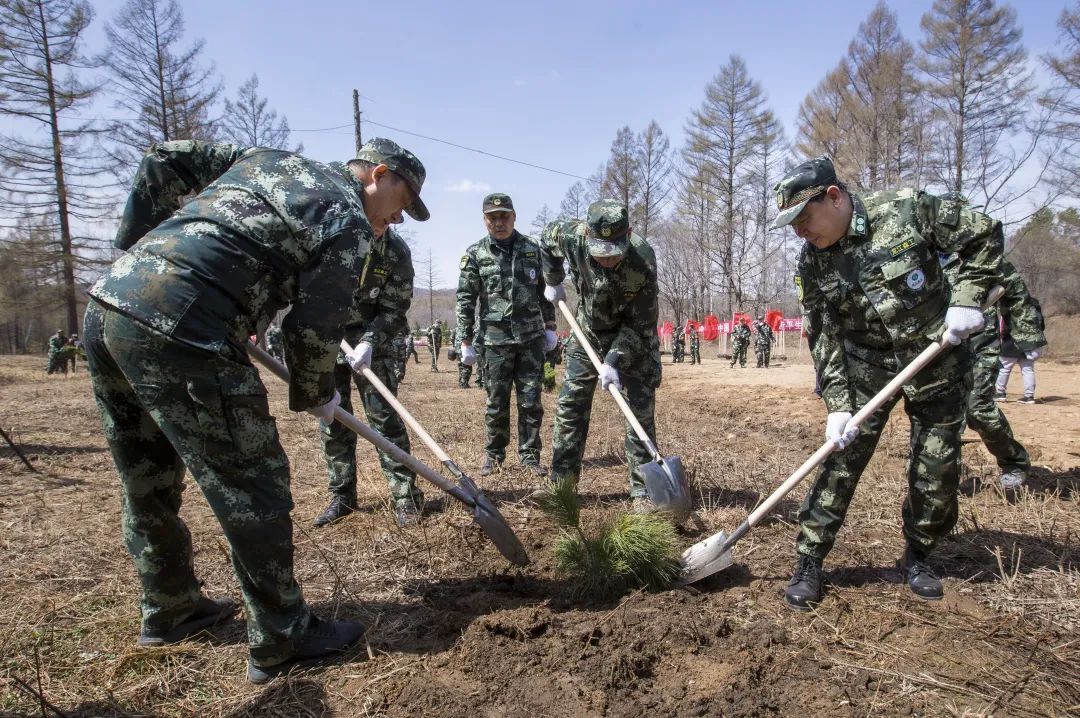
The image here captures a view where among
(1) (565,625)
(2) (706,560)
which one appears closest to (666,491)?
(2) (706,560)

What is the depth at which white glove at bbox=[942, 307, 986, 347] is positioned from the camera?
8.21ft

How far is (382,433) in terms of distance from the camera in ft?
13.1

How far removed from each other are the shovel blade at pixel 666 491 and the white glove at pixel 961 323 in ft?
4.78

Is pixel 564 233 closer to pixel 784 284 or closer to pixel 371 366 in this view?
pixel 371 366

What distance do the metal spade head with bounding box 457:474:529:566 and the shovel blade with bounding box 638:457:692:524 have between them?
31.9 inches

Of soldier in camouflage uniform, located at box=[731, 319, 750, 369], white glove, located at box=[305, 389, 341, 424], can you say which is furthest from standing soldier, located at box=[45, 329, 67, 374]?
soldier in camouflage uniform, located at box=[731, 319, 750, 369]

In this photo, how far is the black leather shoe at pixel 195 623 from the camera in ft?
7.89

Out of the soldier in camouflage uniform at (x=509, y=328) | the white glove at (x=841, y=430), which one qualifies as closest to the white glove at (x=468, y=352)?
the soldier in camouflage uniform at (x=509, y=328)

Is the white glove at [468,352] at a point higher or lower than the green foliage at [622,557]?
higher

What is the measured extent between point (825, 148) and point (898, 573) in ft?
88.8

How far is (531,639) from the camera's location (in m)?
2.46

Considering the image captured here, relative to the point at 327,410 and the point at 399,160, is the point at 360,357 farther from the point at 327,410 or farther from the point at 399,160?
the point at 399,160

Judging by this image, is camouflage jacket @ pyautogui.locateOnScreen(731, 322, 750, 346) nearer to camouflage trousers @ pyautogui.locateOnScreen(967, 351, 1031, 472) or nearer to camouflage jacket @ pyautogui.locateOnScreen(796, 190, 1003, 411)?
camouflage trousers @ pyautogui.locateOnScreen(967, 351, 1031, 472)

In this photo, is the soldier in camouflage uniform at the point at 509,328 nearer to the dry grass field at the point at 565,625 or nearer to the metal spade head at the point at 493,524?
the dry grass field at the point at 565,625
